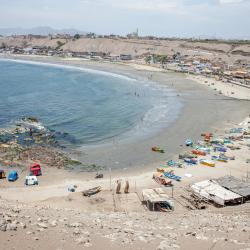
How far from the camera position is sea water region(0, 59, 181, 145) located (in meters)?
57.3

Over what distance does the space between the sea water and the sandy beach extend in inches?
149

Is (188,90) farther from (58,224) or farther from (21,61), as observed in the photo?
(21,61)

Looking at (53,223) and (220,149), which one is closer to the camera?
(53,223)

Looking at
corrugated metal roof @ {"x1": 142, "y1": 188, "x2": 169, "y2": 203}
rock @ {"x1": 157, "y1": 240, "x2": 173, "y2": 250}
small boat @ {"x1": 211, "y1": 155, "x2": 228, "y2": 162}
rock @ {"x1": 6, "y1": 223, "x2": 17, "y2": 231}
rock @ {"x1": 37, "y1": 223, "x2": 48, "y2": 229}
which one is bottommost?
small boat @ {"x1": 211, "y1": 155, "x2": 228, "y2": 162}

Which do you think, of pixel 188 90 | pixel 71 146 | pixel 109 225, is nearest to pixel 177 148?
pixel 71 146

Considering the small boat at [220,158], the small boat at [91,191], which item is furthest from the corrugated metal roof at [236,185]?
the small boat at [91,191]

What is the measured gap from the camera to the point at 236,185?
33.0 metres

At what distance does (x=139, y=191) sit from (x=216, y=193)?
6.75 metres

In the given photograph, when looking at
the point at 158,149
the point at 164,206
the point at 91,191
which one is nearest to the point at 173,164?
the point at 158,149

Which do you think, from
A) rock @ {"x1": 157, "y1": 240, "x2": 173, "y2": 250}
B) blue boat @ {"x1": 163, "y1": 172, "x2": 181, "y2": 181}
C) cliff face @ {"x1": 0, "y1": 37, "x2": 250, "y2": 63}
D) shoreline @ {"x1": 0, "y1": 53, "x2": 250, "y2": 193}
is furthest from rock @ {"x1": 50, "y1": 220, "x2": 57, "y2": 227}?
cliff face @ {"x1": 0, "y1": 37, "x2": 250, "y2": 63}

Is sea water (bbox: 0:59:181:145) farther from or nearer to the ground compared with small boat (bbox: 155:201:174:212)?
farther from the ground

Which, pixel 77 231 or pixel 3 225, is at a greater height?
pixel 3 225

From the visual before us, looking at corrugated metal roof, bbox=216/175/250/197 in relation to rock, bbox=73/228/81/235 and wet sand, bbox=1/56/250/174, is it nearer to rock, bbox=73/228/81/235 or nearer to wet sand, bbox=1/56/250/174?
wet sand, bbox=1/56/250/174

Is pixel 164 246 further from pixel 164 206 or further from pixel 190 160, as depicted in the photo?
pixel 190 160
